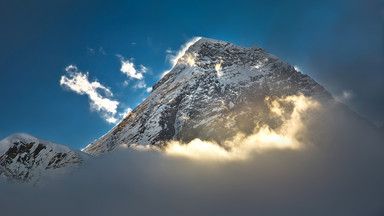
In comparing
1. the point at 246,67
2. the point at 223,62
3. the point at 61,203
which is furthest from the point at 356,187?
the point at 61,203

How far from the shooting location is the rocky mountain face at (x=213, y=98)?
124 meters

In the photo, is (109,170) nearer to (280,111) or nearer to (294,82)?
(280,111)

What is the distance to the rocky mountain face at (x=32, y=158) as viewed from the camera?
2867 inches

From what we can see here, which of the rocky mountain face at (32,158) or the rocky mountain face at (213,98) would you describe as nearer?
the rocky mountain face at (32,158)

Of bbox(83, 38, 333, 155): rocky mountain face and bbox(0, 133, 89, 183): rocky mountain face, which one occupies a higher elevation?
bbox(83, 38, 333, 155): rocky mountain face

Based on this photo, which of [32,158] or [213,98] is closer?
[32,158]

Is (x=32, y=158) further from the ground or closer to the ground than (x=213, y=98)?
closer to the ground

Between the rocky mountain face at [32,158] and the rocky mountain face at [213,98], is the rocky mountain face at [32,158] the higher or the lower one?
the lower one

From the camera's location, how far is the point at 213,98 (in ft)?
452

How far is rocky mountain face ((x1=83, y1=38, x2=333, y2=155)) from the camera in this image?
124 m

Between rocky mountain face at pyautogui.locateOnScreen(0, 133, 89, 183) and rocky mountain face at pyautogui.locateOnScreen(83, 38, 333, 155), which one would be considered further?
rocky mountain face at pyautogui.locateOnScreen(83, 38, 333, 155)

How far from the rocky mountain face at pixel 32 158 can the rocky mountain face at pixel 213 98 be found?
4334 cm

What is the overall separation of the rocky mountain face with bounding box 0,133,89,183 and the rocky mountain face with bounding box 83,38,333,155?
142ft

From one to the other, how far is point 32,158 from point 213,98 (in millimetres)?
91144
